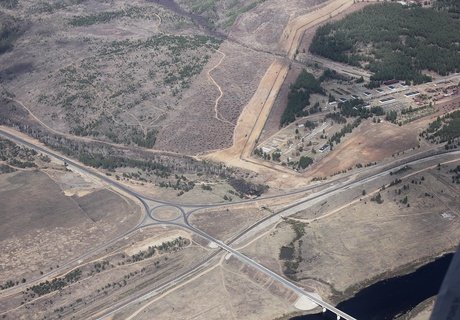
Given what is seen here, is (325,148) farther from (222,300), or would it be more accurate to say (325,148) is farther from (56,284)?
(56,284)

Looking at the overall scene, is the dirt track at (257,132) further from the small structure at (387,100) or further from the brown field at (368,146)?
the small structure at (387,100)

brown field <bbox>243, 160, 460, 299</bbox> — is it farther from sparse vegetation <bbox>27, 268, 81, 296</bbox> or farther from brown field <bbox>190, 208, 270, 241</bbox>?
sparse vegetation <bbox>27, 268, 81, 296</bbox>

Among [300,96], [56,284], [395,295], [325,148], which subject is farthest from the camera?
[300,96]

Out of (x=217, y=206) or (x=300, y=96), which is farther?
(x=300, y=96)

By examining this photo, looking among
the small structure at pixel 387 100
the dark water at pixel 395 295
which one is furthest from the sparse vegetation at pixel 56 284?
the small structure at pixel 387 100

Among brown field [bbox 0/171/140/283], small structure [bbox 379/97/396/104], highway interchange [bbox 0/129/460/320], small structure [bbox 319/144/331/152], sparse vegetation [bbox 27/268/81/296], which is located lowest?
sparse vegetation [bbox 27/268/81/296]

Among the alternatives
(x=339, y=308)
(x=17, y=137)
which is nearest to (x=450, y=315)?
(x=339, y=308)

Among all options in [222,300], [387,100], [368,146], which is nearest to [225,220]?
[222,300]

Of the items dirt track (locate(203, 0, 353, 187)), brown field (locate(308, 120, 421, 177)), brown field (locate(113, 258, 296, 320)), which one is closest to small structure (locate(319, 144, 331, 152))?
brown field (locate(308, 120, 421, 177))

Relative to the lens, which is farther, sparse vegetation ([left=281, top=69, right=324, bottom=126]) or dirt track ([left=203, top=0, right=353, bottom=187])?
sparse vegetation ([left=281, top=69, right=324, bottom=126])
